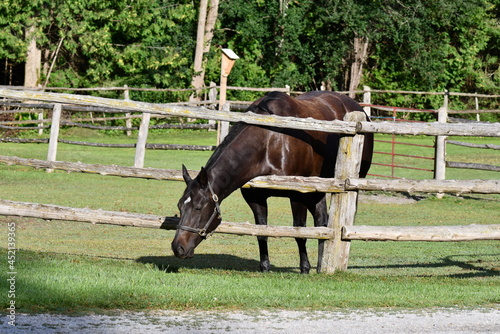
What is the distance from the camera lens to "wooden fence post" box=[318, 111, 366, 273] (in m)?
8.10

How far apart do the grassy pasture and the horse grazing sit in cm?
50

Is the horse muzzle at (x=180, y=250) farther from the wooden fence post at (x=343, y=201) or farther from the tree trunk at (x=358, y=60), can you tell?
the tree trunk at (x=358, y=60)

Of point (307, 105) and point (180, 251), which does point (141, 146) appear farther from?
point (180, 251)

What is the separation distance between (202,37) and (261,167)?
1219 inches

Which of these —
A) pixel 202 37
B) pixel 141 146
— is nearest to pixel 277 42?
pixel 202 37

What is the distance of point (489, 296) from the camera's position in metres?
7.14

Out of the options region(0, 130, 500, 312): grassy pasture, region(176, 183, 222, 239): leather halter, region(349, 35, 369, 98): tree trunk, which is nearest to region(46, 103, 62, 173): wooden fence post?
region(0, 130, 500, 312): grassy pasture

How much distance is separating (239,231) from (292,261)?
2.58 m

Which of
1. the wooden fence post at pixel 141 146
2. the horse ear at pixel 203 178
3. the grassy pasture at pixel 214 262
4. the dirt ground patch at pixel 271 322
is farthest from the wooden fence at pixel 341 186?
the wooden fence post at pixel 141 146

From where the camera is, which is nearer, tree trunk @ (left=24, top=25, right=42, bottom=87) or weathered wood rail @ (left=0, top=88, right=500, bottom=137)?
weathered wood rail @ (left=0, top=88, right=500, bottom=137)

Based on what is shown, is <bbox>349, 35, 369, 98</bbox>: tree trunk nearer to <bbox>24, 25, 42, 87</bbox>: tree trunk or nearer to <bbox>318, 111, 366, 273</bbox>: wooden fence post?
<bbox>24, 25, 42, 87</bbox>: tree trunk

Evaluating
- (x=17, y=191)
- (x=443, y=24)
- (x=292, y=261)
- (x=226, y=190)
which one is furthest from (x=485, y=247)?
(x=443, y=24)

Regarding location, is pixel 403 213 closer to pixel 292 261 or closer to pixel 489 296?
pixel 292 261

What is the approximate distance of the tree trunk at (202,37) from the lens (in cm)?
3819
